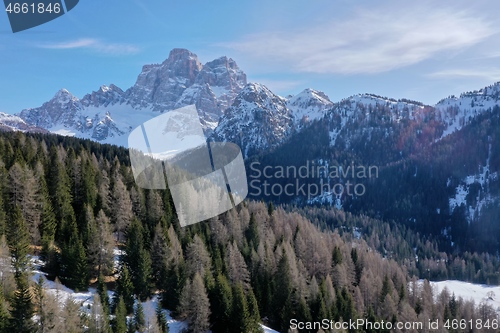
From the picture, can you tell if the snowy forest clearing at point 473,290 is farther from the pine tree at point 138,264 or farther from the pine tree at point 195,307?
the pine tree at point 138,264

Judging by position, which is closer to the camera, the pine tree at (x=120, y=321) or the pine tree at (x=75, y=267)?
the pine tree at (x=120, y=321)

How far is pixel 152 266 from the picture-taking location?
166 feet

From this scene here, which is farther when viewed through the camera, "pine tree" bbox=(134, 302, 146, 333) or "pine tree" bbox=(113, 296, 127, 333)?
"pine tree" bbox=(134, 302, 146, 333)

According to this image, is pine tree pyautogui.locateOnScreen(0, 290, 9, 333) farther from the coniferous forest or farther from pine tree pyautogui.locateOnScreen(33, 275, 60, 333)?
pine tree pyautogui.locateOnScreen(33, 275, 60, 333)

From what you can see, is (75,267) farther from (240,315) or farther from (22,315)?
(240,315)

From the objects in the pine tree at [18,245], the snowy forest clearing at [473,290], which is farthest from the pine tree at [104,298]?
the snowy forest clearing at [473,290]

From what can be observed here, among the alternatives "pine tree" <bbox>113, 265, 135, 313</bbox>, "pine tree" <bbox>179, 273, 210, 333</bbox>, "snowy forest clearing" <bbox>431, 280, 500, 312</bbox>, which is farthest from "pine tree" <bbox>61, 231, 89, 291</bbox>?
"snowy forest clearing" <bbox>431, 280, 500, 312</bbox>

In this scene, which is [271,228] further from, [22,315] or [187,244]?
[22,315]

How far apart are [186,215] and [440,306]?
55435mm

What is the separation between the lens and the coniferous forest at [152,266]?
1355 inches

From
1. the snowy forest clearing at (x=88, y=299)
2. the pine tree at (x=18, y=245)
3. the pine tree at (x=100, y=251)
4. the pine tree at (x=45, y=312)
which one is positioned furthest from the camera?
the pine tree at (x=100, y=251)

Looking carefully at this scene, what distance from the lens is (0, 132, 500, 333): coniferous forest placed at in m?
34.4

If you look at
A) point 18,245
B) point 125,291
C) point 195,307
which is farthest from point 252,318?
point 18,245

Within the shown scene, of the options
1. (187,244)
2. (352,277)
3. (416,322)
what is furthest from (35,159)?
(416,322)
